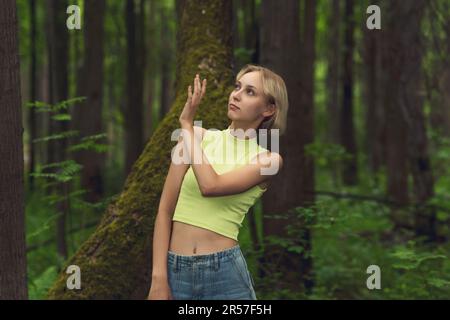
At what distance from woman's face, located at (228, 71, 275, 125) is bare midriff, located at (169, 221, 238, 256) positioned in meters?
0.63

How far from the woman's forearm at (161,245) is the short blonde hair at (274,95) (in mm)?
735

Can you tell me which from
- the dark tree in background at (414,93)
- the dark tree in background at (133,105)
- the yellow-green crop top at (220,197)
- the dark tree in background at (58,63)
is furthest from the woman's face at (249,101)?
the dark tree in background at (133,105)

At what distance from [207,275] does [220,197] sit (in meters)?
0.41

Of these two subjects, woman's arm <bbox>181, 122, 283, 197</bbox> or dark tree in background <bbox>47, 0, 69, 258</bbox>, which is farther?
dark tree in background <bbox>47, 0, 69, 258</bbox>

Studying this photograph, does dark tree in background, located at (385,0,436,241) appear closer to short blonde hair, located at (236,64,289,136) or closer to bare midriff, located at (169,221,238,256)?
short blonde hair, located at (236,64,289,136)

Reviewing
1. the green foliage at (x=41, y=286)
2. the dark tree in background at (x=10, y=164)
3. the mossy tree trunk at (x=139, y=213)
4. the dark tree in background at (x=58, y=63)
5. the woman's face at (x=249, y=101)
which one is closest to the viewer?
the woman's face at (x=249, y=101)

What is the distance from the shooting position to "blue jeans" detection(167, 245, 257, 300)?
3.56 meters

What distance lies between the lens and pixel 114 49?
24.8 m

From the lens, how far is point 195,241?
140 inches

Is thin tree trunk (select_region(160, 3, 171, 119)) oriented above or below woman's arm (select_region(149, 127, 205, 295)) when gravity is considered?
above

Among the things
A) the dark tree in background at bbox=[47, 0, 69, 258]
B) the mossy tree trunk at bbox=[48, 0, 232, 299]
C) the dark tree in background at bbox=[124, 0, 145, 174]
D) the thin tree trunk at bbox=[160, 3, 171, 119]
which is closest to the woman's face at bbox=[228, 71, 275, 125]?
the mossy tree trunk at bbox=[48, 0, 232, 299]

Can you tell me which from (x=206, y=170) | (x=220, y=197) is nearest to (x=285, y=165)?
(x=220, y=197)

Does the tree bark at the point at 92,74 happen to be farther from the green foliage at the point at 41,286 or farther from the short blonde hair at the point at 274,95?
the short blonde hair at the point at 274,95

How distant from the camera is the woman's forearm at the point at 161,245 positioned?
3.56m
